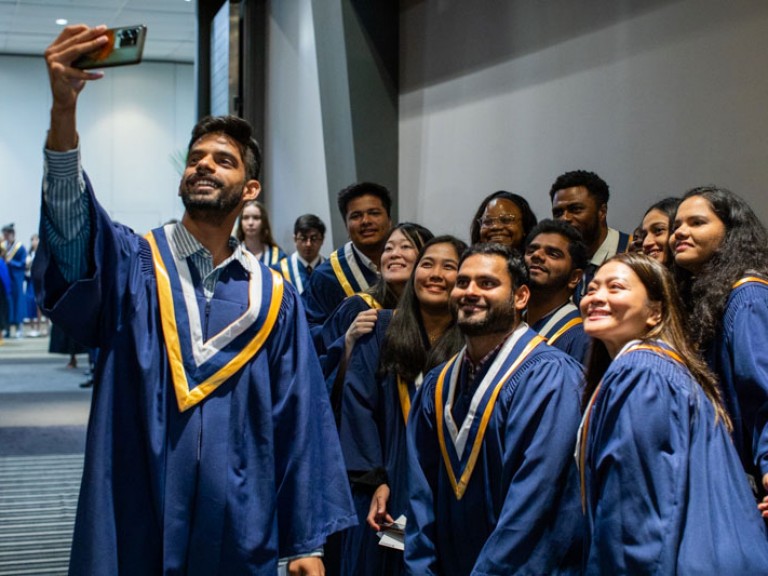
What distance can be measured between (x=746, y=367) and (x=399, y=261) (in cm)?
167

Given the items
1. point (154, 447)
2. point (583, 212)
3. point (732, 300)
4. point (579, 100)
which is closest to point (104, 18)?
point (579, 100)

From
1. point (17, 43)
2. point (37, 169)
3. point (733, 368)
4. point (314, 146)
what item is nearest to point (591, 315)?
point (733, 368)

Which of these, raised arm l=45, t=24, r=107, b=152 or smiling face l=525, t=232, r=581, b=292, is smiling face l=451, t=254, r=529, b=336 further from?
raised arm l=45, t=24, r=107, b=152

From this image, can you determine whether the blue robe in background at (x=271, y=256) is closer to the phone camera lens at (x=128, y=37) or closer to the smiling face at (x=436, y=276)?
the smiling face at (x=436, y=276)

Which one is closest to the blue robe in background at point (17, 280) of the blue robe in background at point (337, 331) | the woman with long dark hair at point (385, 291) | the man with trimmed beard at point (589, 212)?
the blue robe in background at point (337, 331)

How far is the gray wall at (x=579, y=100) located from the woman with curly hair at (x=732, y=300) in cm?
117

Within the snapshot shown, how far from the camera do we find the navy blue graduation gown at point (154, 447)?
2412 mm

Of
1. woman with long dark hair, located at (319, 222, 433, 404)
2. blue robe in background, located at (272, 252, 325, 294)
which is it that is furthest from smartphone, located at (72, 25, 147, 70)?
blue robe in background, located at (272, 252, 325, 294)

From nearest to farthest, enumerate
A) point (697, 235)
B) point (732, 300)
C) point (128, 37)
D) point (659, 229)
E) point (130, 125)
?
point (128, 37)
point (732, 300)
point (697, 235)
point (659, 229)
point (130, 125)

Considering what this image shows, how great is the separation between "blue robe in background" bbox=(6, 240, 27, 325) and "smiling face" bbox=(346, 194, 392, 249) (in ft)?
44.7

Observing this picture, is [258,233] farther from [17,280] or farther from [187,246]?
[17,280]

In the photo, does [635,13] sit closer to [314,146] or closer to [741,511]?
[741,511]

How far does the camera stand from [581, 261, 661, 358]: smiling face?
2.78 meters

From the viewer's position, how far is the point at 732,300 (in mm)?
2984
